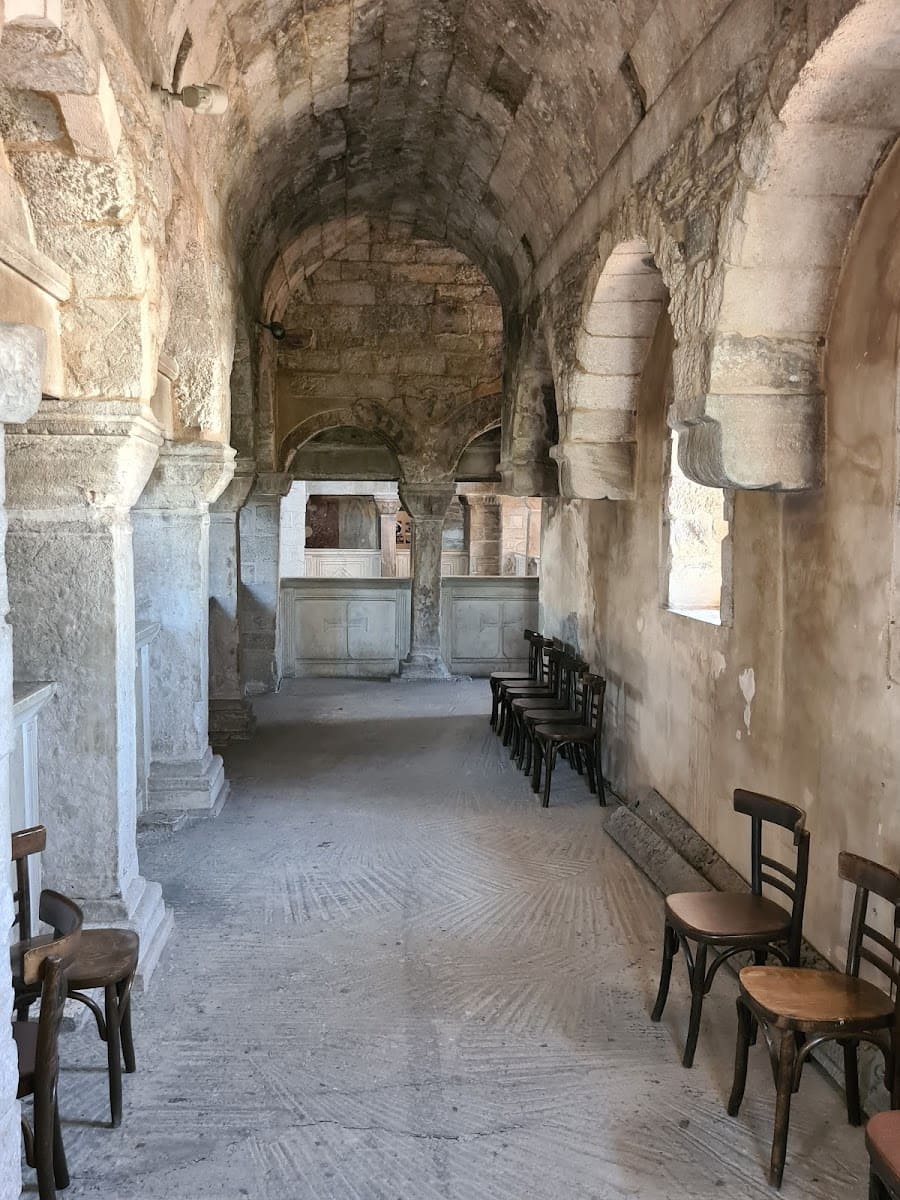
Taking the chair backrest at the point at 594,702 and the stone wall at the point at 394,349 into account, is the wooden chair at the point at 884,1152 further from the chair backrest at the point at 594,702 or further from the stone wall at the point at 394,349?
the stone wall at the point at 394,349

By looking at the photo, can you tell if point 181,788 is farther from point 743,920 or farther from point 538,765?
point 743,920

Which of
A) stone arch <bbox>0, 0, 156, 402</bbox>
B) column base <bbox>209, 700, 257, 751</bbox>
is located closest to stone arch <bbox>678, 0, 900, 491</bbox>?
stone arch <bbox>0, 0, 156, 402</bbox>

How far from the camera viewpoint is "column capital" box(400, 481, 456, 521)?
10375mm

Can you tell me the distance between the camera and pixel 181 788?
17.9 ft

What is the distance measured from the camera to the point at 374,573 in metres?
19.0

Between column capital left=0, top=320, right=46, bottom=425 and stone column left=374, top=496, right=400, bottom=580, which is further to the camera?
stone column left=374, top=496, right=400, bottom=580

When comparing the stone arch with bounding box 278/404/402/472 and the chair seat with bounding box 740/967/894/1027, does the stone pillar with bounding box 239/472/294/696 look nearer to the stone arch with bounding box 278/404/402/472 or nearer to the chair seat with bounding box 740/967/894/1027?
the stone arch with bounding box 278/404/402/472

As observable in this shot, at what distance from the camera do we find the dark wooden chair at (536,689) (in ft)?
23.0

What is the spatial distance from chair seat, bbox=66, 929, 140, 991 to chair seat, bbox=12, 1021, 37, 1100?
18 centimetres

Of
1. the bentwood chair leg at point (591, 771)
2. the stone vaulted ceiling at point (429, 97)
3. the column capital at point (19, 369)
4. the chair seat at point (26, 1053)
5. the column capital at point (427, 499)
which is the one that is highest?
the stone vaulted ceiling at point (429, 97)

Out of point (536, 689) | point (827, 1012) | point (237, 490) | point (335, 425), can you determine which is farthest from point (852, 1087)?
point (335, 425)

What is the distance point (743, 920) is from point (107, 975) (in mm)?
1937

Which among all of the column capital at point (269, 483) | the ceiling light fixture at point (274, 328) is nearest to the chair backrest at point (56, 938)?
the ceiling light fixture at point (274, 328)

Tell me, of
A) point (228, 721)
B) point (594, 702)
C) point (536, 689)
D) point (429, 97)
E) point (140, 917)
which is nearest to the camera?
point (140, 917)
